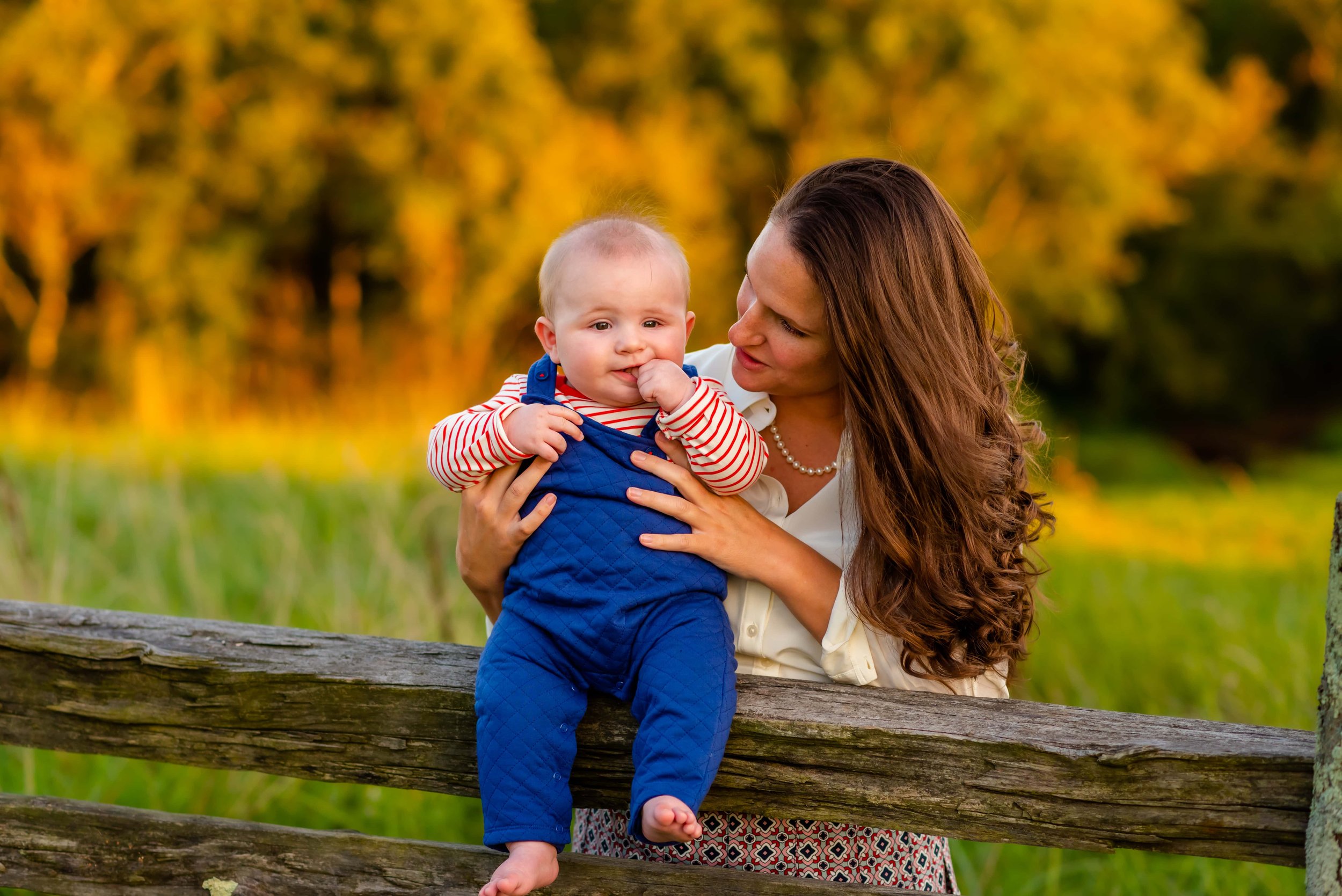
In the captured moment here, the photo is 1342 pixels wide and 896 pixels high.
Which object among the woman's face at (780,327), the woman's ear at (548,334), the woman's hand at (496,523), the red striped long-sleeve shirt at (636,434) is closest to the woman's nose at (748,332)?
the woman's face at (780,327)

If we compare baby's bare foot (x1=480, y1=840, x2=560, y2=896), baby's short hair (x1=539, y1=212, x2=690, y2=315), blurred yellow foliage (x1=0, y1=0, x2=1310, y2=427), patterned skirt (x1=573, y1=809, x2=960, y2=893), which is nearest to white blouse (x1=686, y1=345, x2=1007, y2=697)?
patterned skirt (x1=573, y1=809, x2=960, y2=893)

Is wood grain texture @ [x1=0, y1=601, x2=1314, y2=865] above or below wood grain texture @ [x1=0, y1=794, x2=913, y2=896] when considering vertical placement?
above

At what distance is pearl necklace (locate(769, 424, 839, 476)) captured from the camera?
2.20 m

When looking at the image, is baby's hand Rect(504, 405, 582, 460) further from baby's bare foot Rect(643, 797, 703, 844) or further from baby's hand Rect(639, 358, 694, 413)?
baby's bare foot Rect(643, 797, 703, 844)

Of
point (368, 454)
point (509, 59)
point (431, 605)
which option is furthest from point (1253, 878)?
point (509, 59)

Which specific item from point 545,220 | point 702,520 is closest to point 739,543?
point 702,520

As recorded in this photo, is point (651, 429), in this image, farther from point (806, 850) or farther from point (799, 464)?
point (806, 850)

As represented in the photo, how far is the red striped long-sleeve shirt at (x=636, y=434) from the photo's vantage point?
6.15 ft

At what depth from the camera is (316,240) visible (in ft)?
42.7

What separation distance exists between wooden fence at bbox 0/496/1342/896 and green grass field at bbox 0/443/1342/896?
1106 millimetres

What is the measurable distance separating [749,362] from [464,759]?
2.93ft

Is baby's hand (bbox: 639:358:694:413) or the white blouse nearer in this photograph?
baby's hand (bbox: 639:358:694:413)

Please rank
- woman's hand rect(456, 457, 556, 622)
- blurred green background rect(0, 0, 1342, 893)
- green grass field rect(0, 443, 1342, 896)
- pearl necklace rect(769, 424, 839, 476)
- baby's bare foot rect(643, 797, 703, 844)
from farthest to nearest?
blurred green background rect(0, 0, 1342, 893) < green grass field rect(0, 443, 1342, 896) < pearl necklace rect(769, 424, 839, 476) < woman's hand rect(456, 457, 556, 622) < baby's bare foot rect(643, 797, 703, 844)

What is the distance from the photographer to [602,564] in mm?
1820
